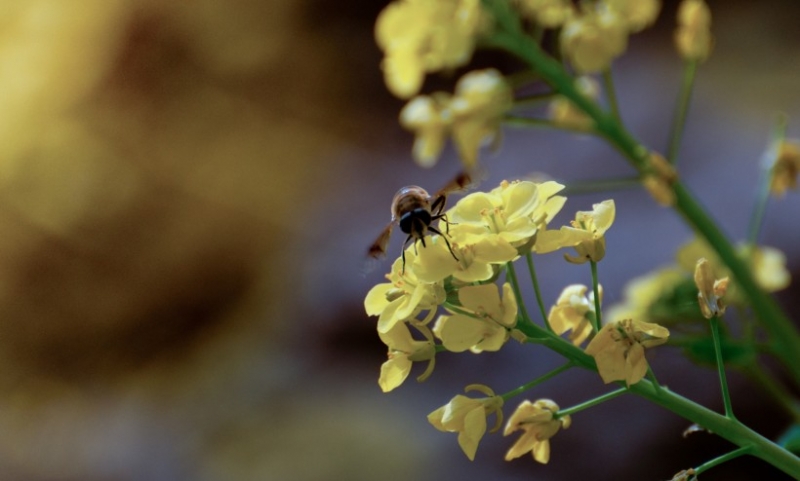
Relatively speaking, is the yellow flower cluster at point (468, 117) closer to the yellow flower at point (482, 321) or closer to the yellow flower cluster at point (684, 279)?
the yellow flower cluster at point (684, 279)

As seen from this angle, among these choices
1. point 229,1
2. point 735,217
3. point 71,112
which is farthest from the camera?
point 229,1

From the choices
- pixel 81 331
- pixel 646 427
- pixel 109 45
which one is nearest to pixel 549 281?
pixel 646 427

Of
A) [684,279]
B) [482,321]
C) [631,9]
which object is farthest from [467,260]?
[684,279]

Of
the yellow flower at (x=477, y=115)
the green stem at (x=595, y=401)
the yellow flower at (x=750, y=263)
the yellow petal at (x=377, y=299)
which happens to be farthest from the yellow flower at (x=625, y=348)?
the yellow flower at (x=750, y=263)

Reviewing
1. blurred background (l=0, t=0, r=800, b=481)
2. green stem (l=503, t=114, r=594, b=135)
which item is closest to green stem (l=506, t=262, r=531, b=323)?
green stem (l=503, t=114, r=594, b=135)

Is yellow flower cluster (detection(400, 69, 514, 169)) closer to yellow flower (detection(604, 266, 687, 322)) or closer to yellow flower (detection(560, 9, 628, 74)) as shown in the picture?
yellow flower (detection(560, 9, 628, 74))

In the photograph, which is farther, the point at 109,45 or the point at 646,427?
the point at 109,45

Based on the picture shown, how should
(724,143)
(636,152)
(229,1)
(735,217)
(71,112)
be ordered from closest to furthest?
(636,152)
(735,217)
(724,143)
(71,112)
(229,1)

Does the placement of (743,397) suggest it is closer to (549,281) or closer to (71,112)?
(549,281)
